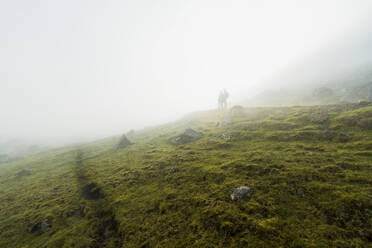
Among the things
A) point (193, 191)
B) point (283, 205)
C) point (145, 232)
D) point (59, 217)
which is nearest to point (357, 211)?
point (283, 205)

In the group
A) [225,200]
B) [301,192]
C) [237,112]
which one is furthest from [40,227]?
[237,112]

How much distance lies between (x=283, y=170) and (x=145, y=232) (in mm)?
12855

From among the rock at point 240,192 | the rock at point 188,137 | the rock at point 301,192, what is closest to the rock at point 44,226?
the rock at point 240,192

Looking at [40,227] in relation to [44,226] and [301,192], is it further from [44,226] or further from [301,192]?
[301,192]

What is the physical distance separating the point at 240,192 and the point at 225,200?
4.47 ft

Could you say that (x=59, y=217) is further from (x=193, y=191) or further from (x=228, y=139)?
(x=228, y=139)

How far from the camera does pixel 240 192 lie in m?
10.5

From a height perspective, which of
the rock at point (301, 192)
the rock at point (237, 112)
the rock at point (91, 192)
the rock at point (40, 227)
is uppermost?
the rock at point (237, 112)

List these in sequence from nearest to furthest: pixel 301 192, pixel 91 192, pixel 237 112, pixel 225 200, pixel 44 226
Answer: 1. pixel 301 192
2. pixel 225 200
3. pixel 44 226
4. pixel 91 192
5. pixel 237 112

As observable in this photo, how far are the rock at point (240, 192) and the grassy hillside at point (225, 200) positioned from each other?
34cm

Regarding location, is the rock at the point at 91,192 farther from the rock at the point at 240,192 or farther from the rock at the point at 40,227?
the rock at the point at 240,192

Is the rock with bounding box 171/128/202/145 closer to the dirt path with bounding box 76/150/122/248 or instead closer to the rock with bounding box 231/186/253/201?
the dirt path with bounding box 76/150/122/248

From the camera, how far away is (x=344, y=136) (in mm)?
15570

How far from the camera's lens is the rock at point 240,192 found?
10305 millimetres
